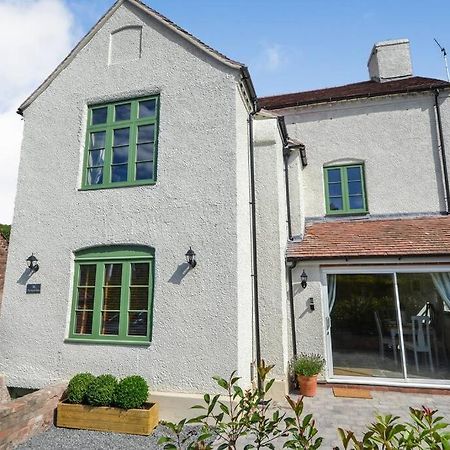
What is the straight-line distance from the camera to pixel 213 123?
8.15 meters

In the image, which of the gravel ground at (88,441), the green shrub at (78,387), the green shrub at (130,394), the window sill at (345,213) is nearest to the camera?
the gravel ground at (88,441)

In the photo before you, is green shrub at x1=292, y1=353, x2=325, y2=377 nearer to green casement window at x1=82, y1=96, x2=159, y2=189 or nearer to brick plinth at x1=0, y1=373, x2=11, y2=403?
green casement window at x1=82, y1=96, x2=159, y2=189

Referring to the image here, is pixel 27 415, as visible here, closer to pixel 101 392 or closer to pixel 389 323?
pixel 101 392

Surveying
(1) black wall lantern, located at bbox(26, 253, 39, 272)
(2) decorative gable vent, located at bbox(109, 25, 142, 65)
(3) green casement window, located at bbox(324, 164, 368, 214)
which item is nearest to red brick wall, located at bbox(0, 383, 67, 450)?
(1) black wall lantern, located at bbox(26, 253, 39, 272)

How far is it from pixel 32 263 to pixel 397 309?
9.73 m

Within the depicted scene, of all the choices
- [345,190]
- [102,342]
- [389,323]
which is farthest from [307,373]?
[345,190]

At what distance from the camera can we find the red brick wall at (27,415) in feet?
18.8

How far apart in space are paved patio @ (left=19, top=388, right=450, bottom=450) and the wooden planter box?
12 cm

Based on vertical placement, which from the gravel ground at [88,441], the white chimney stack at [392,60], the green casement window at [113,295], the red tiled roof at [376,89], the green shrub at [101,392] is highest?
the white chimney stack at [392,60]

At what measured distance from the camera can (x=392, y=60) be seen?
14492mm

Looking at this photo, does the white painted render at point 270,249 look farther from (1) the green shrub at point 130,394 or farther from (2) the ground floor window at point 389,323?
(1) the green shrub at point 130,394

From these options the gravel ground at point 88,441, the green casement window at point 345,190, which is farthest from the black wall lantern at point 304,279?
the gravel ground at point 88,441

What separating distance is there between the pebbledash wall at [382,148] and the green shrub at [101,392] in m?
7.56

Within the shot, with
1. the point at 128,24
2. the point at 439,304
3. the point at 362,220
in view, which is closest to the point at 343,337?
the point at 439,304
